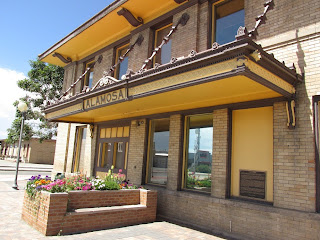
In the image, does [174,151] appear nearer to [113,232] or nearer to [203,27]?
[113,232]

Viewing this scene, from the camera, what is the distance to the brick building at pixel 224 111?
5.26 meters

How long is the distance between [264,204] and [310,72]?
3021 mm

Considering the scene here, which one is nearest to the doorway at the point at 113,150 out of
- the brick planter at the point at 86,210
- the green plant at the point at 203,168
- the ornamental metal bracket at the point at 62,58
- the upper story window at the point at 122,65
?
the upper story window at the point at 122,65

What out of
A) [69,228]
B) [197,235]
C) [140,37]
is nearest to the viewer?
[69,228]

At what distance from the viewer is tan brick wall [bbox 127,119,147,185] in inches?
361

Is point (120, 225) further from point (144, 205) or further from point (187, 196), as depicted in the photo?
point (187, 196)

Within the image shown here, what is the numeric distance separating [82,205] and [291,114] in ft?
16.6

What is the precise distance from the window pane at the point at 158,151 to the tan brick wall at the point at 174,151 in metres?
0.43

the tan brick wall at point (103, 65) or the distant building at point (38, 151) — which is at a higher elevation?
the tan brick wall at point (103, 65)

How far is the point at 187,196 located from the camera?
734 centimetres

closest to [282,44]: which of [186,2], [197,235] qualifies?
[186,2]

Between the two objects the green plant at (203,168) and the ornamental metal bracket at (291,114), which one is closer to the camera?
the ornamental metal bracket at (291,114)

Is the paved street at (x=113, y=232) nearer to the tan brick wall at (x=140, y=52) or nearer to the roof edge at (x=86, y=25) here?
the tan brick wall at (x=140, y=52)

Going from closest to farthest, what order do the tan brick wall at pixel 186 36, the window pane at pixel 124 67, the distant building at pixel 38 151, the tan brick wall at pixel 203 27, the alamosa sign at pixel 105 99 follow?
the alamosa sign at pixel 105 99
the tan brick wall at pixel 203 27
the tan brick wall at pixel 186 36
the window pane at pixel 124 67
the distant building at pixel 38 151
